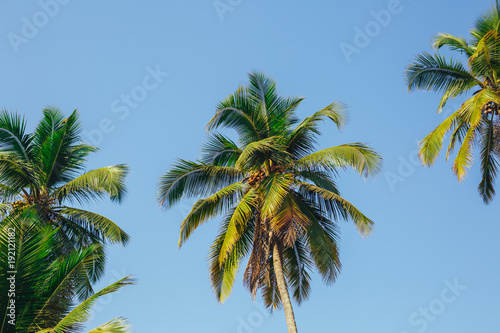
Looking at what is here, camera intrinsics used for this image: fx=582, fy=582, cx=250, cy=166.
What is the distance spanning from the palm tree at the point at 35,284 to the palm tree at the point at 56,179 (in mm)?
5022

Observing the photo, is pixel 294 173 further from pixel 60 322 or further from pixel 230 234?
pixel 60 322

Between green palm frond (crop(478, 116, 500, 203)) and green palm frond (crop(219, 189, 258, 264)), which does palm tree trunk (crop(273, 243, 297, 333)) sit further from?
green palm frond (crop(478, 116, 500, 203))

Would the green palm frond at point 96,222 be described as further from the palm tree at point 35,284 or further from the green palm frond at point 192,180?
the palm tree at point 35,284

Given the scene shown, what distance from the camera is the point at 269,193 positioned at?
666 inches

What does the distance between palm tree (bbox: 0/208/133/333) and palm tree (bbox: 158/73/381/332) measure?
5075 millimetres

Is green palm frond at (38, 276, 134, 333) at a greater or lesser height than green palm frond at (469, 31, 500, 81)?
lesser

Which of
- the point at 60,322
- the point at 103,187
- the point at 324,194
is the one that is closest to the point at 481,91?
the point at 324,194

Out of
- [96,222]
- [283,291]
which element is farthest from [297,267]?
[96,222]

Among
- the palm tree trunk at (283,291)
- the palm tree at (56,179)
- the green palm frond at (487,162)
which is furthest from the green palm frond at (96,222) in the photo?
the green palm frond at (487,162)

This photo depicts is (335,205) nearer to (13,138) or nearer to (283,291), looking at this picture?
(283,291)

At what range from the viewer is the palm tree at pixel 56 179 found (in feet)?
60.7

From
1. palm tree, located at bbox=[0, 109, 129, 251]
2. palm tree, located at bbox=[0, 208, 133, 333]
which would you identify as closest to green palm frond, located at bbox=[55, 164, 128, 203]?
palm tree, located at bbox=[0, 109, 129, 251]

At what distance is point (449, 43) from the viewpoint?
805 inches

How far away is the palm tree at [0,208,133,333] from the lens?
12391 mm
